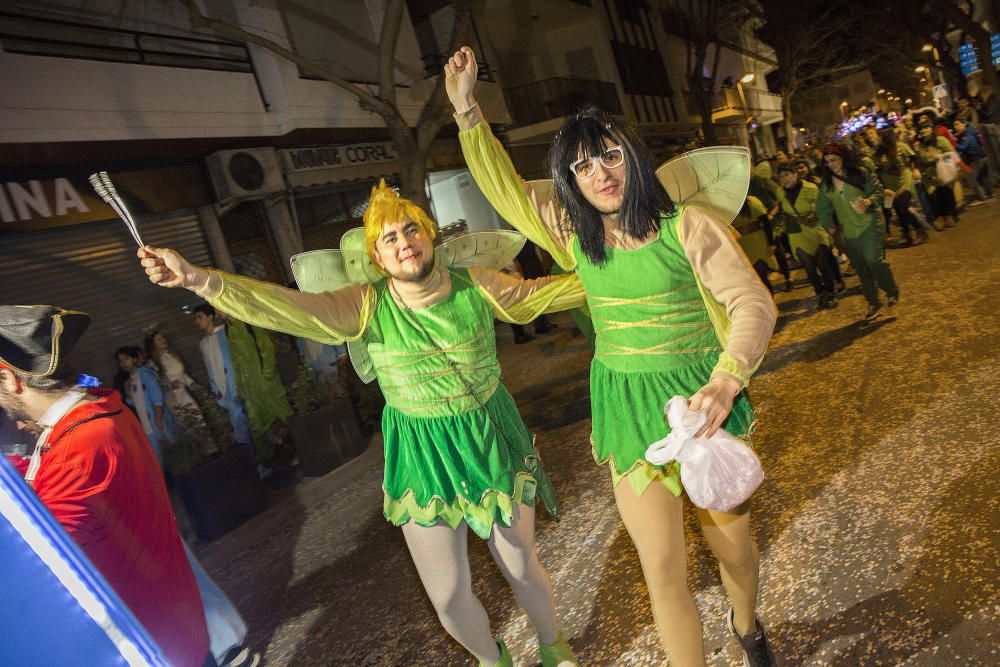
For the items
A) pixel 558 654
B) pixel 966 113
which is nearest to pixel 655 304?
pixel 558 654

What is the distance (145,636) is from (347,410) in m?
5.42

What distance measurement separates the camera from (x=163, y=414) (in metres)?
6.91

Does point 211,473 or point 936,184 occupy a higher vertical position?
point 936,184

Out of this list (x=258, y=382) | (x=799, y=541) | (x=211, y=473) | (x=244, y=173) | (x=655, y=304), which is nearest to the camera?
(x=655, y=304)

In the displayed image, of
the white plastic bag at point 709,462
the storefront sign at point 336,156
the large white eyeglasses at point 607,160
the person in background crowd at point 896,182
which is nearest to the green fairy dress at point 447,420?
the large white eyeglasses at point 607,160

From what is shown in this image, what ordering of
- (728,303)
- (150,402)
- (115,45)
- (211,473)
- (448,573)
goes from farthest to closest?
(115,45) < (150,402) < (211,473) < (448,573) < (728,303)

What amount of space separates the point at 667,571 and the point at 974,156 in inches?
532

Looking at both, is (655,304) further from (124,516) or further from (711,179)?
(124,516)

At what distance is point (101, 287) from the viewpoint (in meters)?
9.17

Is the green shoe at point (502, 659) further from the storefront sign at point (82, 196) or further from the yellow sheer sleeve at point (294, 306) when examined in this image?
the storefront sign at point (82, 196)

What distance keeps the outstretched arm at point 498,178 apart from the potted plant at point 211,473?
167 inches

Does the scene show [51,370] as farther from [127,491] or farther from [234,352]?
[234,352]

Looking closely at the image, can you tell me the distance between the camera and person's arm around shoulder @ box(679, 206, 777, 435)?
1.88 metres

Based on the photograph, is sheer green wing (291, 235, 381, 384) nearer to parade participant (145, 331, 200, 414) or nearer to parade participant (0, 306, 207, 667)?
parade participant (0, 306, 207, 667)
